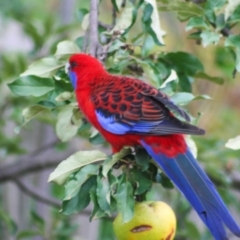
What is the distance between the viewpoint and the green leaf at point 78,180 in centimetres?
169

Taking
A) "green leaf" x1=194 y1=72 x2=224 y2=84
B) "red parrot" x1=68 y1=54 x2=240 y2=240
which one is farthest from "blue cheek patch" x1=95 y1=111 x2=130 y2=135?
"green leaf" x1=194 y1=72 x2=224 y2=84

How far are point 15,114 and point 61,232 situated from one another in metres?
0.56

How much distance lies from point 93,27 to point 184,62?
1.31 ft

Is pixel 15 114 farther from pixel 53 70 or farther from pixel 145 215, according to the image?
pixel 145 215

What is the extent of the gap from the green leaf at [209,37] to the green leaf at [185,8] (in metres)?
0.14

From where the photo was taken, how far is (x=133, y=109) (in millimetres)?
1905

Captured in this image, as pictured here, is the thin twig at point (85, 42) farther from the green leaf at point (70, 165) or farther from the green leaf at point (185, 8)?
the green leaf at point (70, 165)

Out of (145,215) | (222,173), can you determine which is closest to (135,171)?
(145,215)

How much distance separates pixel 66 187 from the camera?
5.57 feet

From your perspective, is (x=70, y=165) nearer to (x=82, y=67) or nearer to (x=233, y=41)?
(x=82, y=67)

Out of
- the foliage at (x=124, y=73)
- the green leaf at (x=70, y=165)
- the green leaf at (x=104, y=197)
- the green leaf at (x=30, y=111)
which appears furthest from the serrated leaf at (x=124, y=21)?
the green leaf at (x=104, y=197)

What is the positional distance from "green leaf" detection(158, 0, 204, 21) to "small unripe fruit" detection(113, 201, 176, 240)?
0.67m

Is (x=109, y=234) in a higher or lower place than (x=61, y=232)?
lower

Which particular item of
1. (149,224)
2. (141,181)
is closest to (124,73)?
(141,181)
